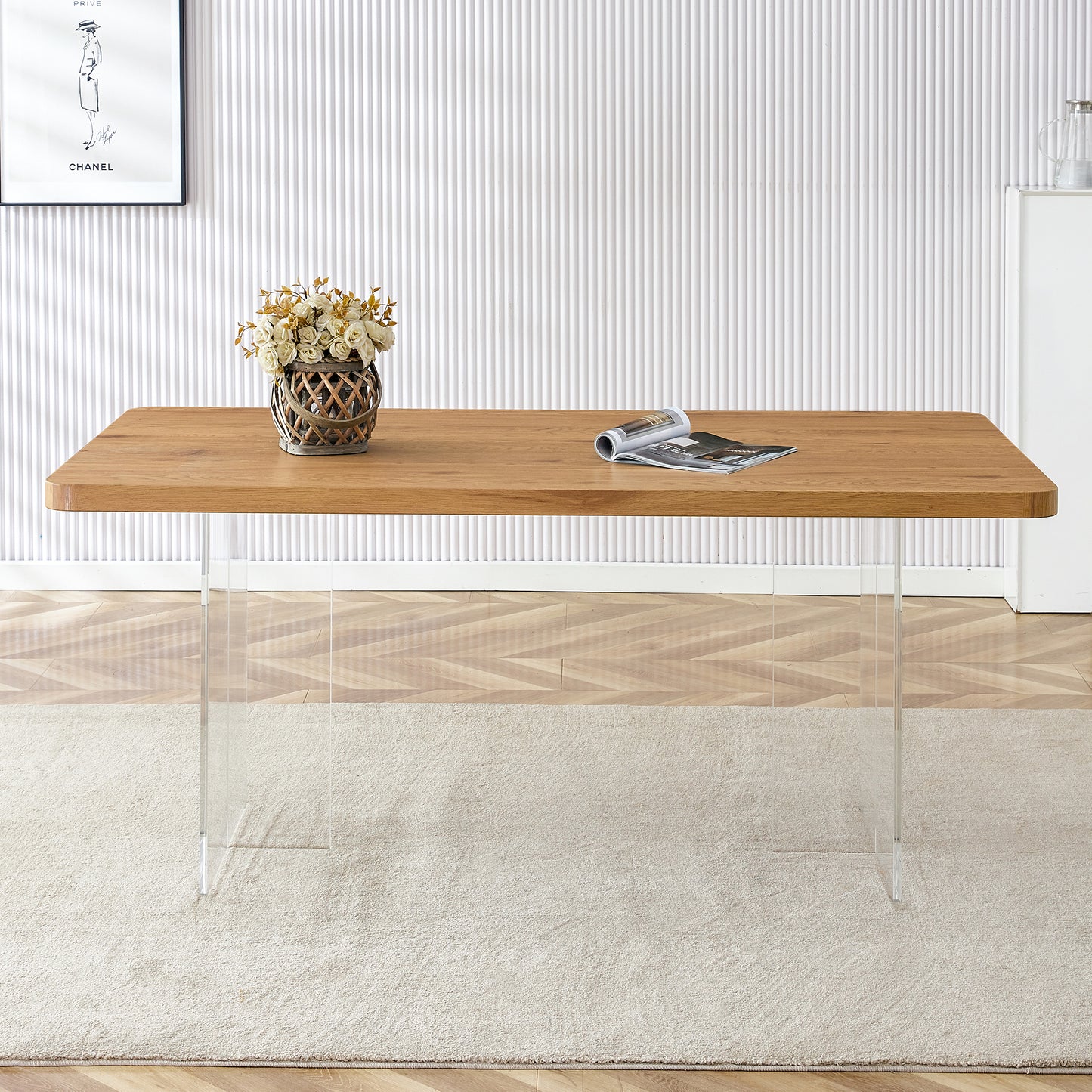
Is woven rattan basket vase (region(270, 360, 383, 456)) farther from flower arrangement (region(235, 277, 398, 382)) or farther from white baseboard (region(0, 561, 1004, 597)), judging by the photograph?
white baseboard (region(0, 561, 1004, 597))

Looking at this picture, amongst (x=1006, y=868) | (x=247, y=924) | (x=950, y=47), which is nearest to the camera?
(x=247, y=924)

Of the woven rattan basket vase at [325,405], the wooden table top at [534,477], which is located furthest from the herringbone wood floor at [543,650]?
the woven rattan basket vase at [325,405]

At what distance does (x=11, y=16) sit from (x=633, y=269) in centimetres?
197

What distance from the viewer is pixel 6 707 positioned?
333 centimetres

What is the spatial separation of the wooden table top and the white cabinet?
5.04 feet

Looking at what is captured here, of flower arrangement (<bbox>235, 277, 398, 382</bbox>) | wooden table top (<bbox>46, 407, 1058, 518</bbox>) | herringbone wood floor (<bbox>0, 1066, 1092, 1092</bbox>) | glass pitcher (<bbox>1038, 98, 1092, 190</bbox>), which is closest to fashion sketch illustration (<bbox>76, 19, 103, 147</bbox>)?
wooden table top (<bbox>46, 407, 1058, 518</bbox>)

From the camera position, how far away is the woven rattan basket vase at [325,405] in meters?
2.36

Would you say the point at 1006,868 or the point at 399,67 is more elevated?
the point at 399,67

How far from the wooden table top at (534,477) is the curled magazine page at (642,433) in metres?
0.03

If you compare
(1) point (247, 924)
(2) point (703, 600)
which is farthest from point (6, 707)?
(2) point (703, 600)

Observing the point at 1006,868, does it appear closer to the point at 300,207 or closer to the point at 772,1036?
the point at 772,1036

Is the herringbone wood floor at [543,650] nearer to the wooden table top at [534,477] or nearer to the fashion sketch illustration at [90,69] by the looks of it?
the wooden table top at [534,477]

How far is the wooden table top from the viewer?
2.15 m

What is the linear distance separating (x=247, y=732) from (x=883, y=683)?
4.15 feet
